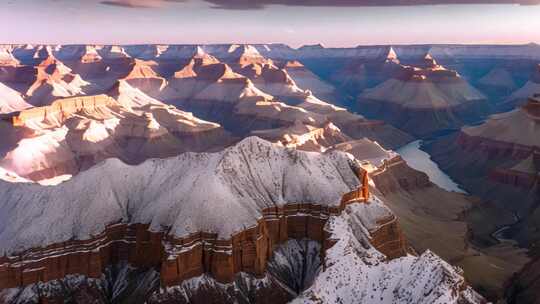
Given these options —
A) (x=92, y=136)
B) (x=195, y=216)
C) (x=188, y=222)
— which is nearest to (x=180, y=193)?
(x=195, y=216)

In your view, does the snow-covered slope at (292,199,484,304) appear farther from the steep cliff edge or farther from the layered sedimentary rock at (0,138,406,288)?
the layered sedimentary rock at (0,138,406,288)

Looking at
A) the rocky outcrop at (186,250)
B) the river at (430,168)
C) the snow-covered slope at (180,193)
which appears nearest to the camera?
the rocky outcrop at (186,250)

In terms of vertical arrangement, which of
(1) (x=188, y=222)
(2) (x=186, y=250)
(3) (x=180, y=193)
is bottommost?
(2) (x=186, y=250)

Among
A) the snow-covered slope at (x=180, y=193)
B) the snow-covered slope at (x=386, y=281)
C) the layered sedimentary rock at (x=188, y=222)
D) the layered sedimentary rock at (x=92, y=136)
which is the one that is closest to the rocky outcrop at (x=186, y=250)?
the layered sedimentary rock at (x=188, y=222)

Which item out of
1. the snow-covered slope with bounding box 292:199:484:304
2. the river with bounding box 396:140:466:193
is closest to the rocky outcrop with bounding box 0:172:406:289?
the snow-covered slope with bounding box 292:199:484:304

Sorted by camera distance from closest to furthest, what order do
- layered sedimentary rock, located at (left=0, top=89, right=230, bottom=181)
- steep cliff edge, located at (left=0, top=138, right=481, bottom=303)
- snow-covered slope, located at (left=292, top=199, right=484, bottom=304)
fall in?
1. snow-covered slope, located at (left=292, top=199, right=484, bottom=304)
2. steep cliff edge, located at (left=0, top=138, right=481, bottom=303)
3. layered sedimentary rock, located at (left=0, top=89, right=230, bottom=181)

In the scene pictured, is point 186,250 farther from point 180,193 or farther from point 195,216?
point 180,193

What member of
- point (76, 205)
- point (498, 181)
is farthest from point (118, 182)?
point (498, 181)

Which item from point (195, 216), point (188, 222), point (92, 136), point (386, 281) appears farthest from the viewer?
point (92, 136)

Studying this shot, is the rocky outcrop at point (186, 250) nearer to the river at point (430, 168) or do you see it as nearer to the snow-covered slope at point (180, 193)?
the snow-covered slope at point (180, 193)
